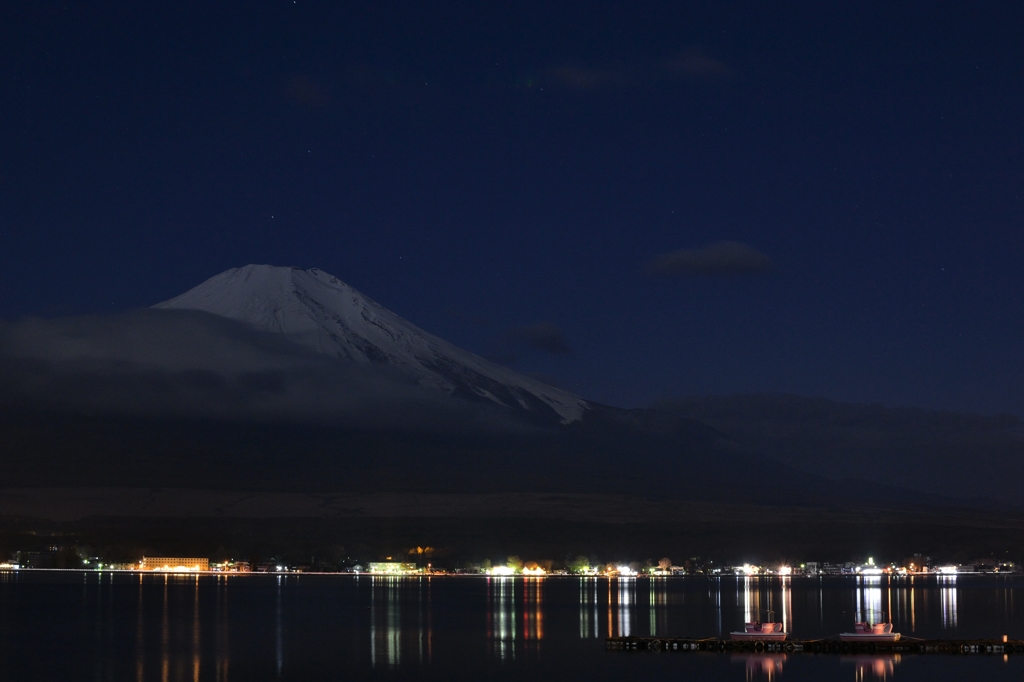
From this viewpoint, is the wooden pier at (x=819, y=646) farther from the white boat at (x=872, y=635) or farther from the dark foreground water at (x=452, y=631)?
the dark foreground water at (x=452, y=631)

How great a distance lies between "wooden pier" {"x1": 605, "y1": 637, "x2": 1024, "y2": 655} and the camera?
2817 inches

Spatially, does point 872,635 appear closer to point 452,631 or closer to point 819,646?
point 819,646

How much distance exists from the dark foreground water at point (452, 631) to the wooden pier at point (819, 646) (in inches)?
56.8

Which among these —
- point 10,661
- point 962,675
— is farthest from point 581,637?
point 10,661

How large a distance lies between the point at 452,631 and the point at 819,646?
2519cm

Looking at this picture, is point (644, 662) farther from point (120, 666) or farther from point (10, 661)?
point (10, 661)

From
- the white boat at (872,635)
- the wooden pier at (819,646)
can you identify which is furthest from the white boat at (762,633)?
the white boat at (872,635)

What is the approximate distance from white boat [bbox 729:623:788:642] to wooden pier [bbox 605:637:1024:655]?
Answer: 584 millimetres

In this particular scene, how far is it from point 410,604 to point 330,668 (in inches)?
2413

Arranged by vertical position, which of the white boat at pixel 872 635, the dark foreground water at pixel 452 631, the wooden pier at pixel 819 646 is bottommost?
the dark foreground water at pixel 452 631

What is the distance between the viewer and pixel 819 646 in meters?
72.8

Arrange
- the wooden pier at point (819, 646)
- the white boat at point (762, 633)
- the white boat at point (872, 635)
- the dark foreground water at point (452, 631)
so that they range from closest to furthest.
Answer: the dark foreground water at point (452, 631) < the wooden pier at point (819, 646) < the white boat at point (762, 633) < the white boat at point (872, 635)

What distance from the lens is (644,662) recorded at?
67.3m

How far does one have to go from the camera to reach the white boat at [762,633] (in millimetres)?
73250
